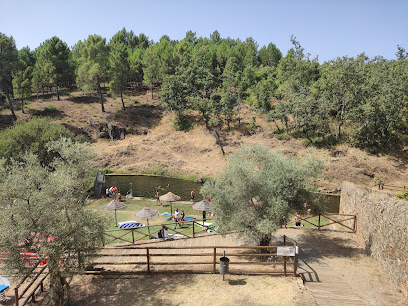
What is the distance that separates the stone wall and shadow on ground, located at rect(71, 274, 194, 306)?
374 inches

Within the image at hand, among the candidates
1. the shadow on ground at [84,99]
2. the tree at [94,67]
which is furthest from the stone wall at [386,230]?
the shadow on ground at [84,99]

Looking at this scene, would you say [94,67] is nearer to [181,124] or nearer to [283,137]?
[181,124]

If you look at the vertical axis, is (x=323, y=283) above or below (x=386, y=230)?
below

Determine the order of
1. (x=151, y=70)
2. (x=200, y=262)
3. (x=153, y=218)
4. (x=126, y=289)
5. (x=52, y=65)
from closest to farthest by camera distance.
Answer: (x=126, y=289)
(x=200, y=262)
(x=153, y=218)
(x=52, y=65)
(x=151, y=70)

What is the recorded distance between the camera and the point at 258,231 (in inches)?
584

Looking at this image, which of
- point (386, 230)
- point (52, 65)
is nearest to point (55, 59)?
point (52, 65)

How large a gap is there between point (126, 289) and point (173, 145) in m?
39.5

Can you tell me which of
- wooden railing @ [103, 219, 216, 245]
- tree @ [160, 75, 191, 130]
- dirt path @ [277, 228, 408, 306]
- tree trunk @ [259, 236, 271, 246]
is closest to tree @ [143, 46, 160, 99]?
tree @ [160, 75, 191, 130]

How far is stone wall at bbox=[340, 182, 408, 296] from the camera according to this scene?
12703mm

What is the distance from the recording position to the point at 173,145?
52.1 meters

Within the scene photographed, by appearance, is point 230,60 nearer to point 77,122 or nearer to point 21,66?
point 77,122

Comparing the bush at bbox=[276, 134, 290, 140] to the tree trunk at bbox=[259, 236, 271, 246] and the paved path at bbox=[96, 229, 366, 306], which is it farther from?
the tree trunk at bbox=[259, 236, 271, 246]

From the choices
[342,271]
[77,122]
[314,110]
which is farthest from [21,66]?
[342,271]

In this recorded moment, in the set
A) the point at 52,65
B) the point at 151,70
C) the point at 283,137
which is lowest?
the point at 283,137
